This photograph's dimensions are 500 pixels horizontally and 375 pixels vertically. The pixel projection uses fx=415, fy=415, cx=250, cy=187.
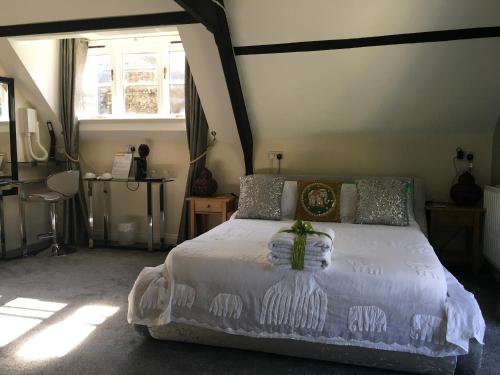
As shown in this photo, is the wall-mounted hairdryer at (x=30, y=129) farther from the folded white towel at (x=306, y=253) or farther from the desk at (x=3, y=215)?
the folded white towel at (x=306, y=253)

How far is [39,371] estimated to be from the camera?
6.91ft

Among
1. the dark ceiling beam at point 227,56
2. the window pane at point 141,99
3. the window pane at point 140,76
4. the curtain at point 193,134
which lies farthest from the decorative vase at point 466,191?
the window pane at point 140,76

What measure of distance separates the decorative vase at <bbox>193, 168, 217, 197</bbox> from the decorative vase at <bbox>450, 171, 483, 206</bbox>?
231cm

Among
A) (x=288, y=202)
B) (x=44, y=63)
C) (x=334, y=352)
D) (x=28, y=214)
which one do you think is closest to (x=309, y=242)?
(x=334, y=352)

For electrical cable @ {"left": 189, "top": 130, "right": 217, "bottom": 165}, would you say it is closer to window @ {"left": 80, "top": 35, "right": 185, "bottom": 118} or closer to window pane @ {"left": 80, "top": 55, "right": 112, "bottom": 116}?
window @ {"left": 80, "top": 35, "right": 185, "bottom": 118}

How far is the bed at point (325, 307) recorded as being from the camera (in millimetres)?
1990

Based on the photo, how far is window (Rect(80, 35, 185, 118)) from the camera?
464cm

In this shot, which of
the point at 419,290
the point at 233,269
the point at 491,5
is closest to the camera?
the point at 419,290

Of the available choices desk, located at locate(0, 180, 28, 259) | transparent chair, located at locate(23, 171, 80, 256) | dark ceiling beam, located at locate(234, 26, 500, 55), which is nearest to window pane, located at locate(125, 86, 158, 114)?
transparent chair, located at locate(23, 171, 80, 256)

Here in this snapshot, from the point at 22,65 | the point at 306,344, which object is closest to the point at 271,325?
the point at 306,344

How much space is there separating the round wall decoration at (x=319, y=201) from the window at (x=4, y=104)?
3.17 meters

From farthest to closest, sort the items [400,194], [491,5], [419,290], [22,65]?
[22,65] → [400,194] → [491,5] → [419,290]

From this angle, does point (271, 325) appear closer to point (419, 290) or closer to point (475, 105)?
point (419, 290)

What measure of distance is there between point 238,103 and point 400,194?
1.63m
